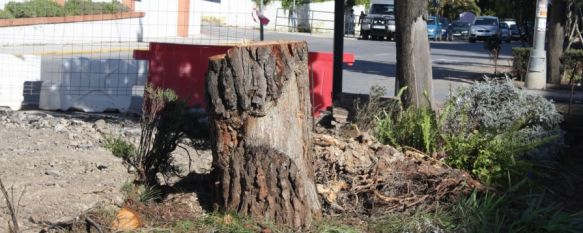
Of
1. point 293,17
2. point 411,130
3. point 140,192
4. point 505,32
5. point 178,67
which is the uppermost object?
point 293,17

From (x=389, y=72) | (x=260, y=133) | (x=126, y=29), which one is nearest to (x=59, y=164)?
(x=260, y=133)

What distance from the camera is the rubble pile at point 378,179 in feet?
20.1

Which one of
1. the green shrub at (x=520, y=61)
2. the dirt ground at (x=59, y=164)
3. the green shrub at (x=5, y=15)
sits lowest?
the dirt ground at (x=59, y=164)

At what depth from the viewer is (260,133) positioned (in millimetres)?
5668

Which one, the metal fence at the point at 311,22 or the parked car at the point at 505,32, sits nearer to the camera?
the metal fence at the point at 311,22

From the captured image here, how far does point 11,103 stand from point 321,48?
19.6 metres

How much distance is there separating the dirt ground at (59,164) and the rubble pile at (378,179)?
119 cm

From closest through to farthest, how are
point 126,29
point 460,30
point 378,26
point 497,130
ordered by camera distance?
point 497,130
point 126,29
point 378,26
point 460,30

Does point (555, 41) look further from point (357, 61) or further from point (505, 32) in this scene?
point (505, 32)

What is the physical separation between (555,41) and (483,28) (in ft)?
120

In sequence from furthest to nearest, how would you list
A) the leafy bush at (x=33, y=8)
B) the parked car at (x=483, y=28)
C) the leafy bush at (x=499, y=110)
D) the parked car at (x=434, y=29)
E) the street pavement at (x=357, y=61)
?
the parked car at (x=483, y=28) < the parked car at (x=434, y=29) < the leafy bush at (x=33, y=8) < the street pavement at (x=357, y=61) < the leafy bush at (x=499, y=110)

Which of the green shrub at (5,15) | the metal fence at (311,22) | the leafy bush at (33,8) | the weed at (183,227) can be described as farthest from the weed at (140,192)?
the metal fence at (311,22)

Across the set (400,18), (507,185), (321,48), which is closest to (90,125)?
(400,18)

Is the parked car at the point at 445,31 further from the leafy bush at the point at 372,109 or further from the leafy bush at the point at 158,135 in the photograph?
the leafy bush at the point at 158,135
